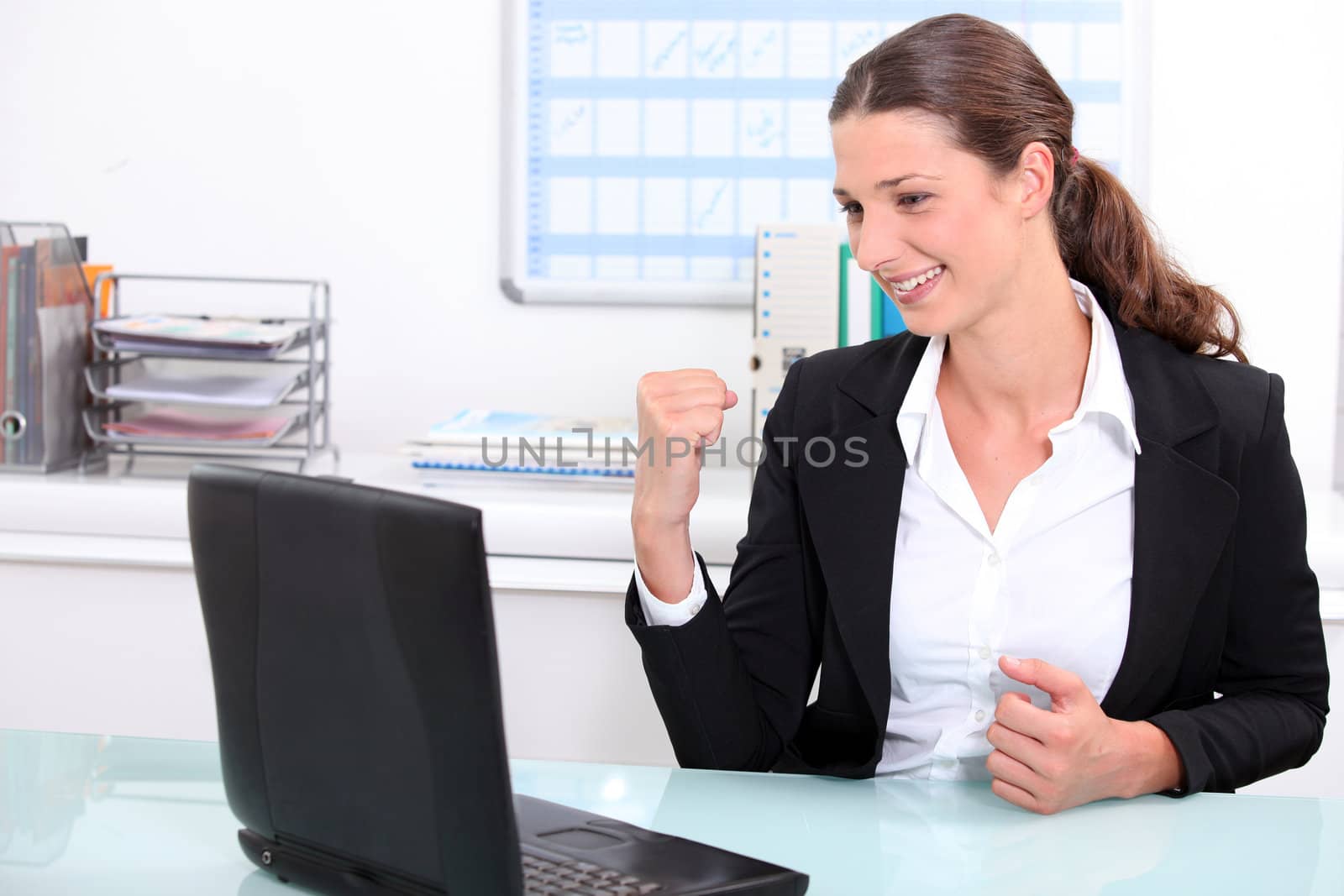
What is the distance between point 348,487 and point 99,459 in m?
1.42

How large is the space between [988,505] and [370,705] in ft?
2.34

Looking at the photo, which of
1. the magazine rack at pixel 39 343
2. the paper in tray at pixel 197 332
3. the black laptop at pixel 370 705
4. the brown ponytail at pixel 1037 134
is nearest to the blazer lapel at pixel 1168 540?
the brown ponytail at pixel 1037 134

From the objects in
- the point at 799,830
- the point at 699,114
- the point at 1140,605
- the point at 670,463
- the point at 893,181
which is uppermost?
the point at 699,114

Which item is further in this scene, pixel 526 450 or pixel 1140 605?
pixel 526 450

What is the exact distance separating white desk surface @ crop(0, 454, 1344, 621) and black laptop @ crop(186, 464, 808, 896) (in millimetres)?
796

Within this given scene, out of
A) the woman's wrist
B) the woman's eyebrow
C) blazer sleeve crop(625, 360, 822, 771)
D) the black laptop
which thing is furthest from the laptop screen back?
the woman's eyebrow

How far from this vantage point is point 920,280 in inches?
46.5

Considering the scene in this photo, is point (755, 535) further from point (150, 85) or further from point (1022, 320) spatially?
point (150, 85)

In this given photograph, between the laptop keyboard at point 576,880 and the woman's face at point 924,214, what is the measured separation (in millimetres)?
594

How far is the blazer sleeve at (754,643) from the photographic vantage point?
1162mm

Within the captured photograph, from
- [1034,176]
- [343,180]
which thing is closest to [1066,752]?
[1034,176]

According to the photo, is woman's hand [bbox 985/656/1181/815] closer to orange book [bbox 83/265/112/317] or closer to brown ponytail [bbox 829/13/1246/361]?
brown ponytail [bbox 829/13/1246/361]

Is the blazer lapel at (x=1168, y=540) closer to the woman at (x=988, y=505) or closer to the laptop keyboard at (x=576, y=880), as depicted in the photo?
the woman at (x=988, y=505)

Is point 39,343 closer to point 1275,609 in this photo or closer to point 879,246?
point 879,246
